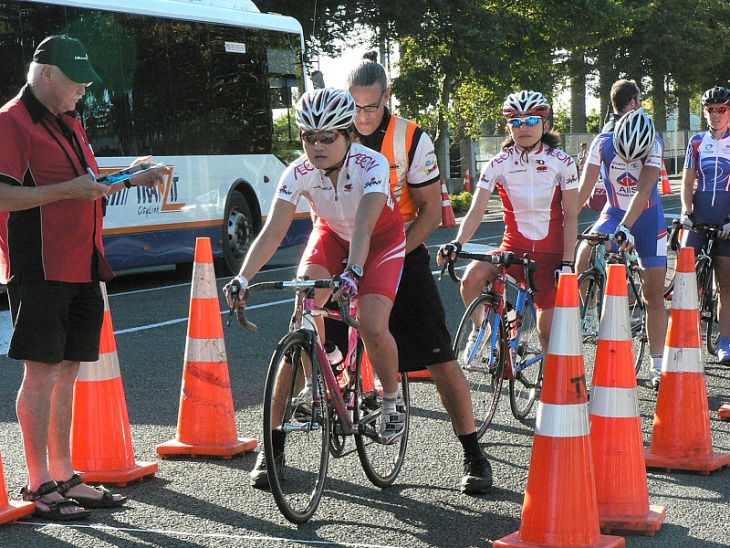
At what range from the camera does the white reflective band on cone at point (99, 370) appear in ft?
19.4

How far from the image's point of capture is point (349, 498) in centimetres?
554

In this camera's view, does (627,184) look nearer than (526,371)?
No

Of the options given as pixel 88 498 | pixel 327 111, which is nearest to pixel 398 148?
pixel 327 111

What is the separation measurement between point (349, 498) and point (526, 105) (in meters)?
2.61

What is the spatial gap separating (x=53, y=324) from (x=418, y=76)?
24.8 metres

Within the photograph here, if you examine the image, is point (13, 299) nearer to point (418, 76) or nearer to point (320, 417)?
point (320, 417)

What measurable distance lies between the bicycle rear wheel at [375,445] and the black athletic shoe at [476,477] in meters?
0.35

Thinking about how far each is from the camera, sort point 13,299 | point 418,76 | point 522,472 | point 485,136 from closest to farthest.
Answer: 1. point 13,299
2. point 522,472
3. point 418,76
4. point 485,136

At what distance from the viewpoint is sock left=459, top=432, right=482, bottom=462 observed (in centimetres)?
571

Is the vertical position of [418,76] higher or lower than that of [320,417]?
higher

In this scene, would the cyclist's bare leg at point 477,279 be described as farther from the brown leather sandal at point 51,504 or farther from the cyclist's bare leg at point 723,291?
the cyclist's bare leg at point 723,291

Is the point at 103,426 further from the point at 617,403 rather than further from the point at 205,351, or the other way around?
the point at 617,403

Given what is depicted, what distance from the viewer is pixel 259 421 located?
7.20m

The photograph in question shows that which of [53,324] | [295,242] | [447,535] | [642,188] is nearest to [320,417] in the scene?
[447,535]
